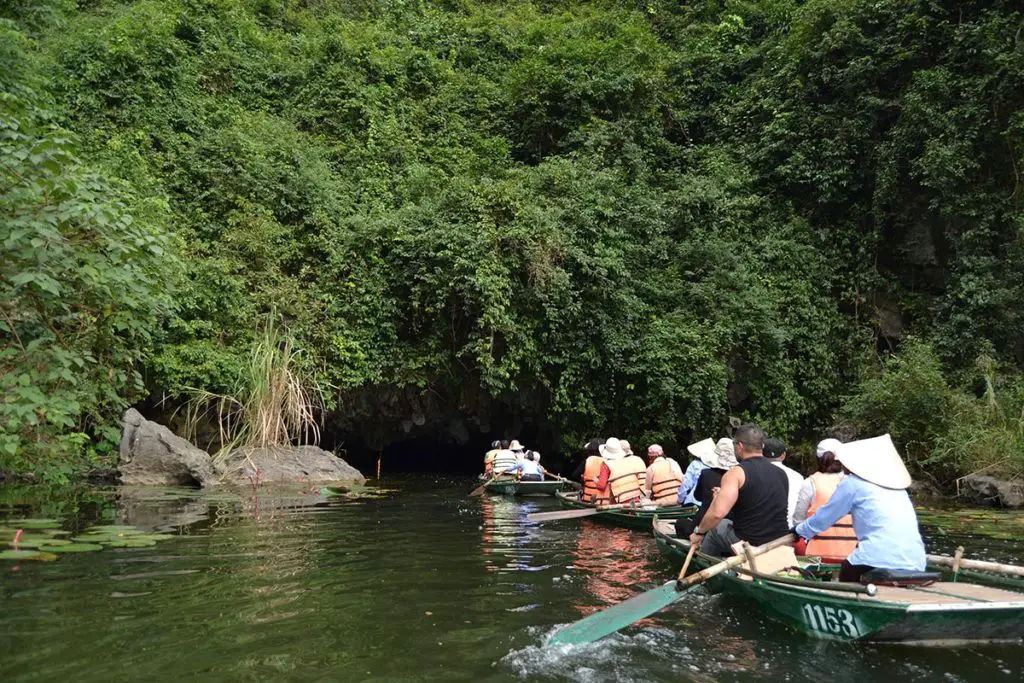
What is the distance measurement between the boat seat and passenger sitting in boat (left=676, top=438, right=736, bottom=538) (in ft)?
6.04

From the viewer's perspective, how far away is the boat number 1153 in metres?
4.70

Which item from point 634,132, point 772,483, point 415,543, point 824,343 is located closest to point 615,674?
point 772,483

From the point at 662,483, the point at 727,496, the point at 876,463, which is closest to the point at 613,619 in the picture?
the point at 727,496

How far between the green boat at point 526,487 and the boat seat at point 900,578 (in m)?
8.64

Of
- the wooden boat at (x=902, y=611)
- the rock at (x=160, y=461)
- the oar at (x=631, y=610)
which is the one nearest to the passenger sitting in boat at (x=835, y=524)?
the oar at (x=631, y=610)

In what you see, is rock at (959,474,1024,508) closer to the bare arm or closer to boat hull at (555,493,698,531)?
boat hull at (555,493,698,531)

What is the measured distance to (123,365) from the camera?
11.6 meters

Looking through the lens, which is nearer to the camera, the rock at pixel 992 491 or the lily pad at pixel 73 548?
the lily pad at pixel 73 548

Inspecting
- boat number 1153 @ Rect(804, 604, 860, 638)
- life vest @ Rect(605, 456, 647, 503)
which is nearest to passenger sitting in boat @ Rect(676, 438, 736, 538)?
boat number 1153 @ Rect(804, 604, 860, 638)

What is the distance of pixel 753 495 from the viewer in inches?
235

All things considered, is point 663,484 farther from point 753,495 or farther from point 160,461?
point 160,461

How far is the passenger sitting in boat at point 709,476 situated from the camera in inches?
277

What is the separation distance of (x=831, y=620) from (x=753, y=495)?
1.29 meters

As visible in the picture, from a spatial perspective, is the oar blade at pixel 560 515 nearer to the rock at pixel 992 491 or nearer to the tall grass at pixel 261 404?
the tall grass at pixel 261 404
